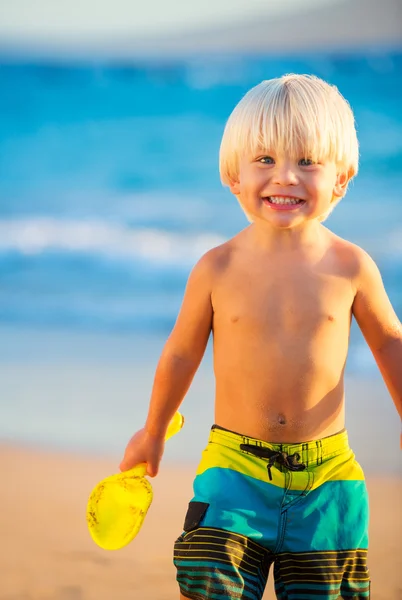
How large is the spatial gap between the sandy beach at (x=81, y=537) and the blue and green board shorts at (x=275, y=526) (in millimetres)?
877

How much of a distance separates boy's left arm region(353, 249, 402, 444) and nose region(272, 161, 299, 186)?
0.21 metres

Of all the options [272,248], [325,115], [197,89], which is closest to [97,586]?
[272,248]

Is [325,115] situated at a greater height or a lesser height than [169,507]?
greater

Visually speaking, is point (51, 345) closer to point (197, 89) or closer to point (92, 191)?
point (92, 191)

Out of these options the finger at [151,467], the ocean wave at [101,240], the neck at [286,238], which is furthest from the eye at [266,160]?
the ocean wave at [101,240]

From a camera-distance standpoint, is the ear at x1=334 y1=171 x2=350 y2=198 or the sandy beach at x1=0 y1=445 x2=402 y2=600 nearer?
the ear at x1=334 y1=171 x2=350 y2=198

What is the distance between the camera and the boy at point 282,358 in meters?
1.72

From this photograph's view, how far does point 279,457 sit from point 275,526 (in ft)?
0.40

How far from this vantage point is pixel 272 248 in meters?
1.83

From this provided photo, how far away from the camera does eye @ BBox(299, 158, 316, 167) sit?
5.83 ft

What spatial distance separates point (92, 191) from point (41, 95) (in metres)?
1.18

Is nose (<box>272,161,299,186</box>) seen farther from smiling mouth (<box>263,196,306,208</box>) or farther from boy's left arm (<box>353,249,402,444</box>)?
boy's left arm (<box>353,249,402,444</box>)

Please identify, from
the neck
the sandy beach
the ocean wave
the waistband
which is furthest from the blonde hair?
the ocean wave

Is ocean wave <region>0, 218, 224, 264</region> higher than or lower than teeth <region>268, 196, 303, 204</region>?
higher
